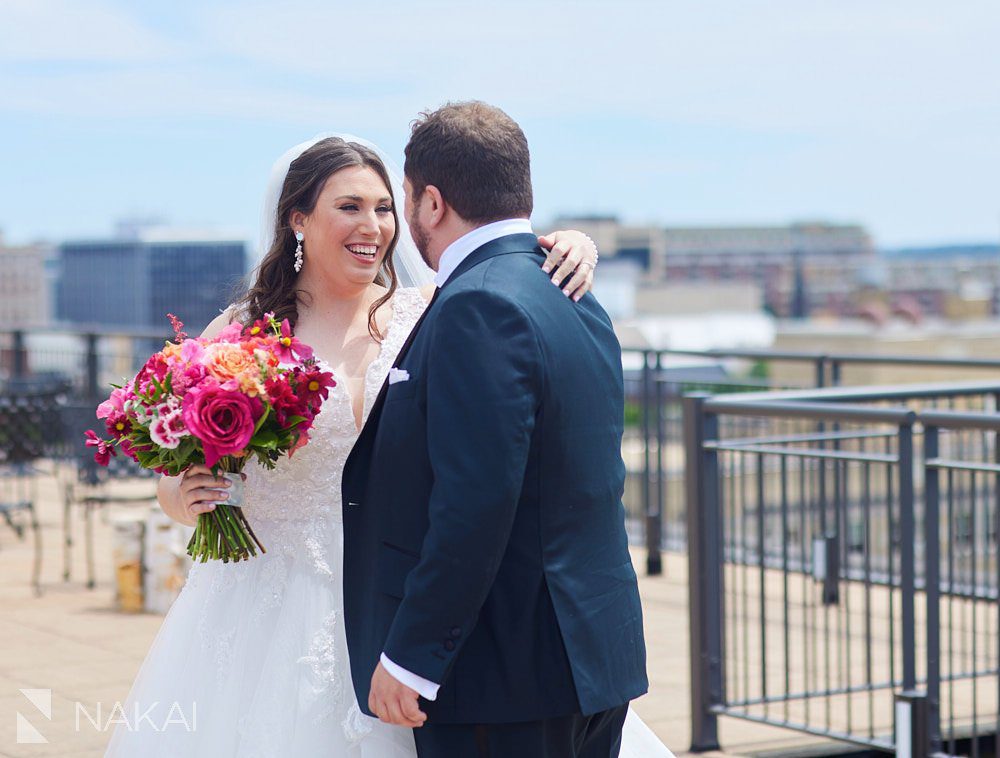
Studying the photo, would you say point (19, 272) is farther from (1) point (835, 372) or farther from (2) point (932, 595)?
(2) point (932, 595)

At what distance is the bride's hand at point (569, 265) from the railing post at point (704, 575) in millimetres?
2529

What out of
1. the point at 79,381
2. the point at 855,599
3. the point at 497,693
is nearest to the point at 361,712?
the point at 497,693

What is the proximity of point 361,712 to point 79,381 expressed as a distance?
11.0 metres

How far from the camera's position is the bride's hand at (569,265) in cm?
281

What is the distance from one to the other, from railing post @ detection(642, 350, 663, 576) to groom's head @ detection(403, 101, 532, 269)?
6537mm

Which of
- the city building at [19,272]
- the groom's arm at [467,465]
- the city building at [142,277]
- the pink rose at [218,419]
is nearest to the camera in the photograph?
the groom's arm at [467,465]

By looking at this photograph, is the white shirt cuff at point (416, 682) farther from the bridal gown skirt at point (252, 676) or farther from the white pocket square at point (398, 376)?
the bridal gown skirt at point (252, 676)

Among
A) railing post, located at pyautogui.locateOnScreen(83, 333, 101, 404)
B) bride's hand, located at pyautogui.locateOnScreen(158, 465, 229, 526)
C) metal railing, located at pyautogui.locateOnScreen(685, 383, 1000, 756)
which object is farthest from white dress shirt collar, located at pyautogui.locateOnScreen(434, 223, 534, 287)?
railing post, located at pyautogui.locateOnScreen(83, 333, 101, 404)

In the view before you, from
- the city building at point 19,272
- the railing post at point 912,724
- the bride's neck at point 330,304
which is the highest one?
the city building at point 19,272

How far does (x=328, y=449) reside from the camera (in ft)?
12.4

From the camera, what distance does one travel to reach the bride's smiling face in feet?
12.6

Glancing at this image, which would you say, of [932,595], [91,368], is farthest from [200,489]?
[91,368]

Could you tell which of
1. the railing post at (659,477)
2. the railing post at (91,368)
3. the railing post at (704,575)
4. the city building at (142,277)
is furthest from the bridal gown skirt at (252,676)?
the city building at (142,277)

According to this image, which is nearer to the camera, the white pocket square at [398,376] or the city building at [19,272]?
the white pocket square at [398,376]
